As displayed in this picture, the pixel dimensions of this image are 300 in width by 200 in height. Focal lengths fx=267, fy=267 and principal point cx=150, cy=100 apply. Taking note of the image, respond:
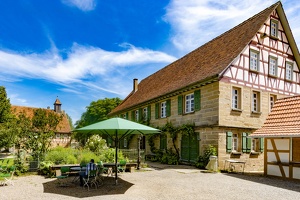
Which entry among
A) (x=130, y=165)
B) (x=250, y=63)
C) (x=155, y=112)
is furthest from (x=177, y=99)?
(x=130, y=165)

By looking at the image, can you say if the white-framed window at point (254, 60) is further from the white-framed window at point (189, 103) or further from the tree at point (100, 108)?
the tree at point (100, 108)

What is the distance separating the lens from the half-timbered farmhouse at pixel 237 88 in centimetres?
1605

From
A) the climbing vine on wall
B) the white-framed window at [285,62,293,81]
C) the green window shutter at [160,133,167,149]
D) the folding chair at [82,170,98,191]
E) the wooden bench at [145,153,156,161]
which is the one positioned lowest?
the wooden bench at [145,153,156,161]

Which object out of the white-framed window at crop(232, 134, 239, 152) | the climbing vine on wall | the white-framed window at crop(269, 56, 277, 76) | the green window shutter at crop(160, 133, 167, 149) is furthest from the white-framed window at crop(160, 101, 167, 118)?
the white-framed window at crop(269, 56, 277, 76)

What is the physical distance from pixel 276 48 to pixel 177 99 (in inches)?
307

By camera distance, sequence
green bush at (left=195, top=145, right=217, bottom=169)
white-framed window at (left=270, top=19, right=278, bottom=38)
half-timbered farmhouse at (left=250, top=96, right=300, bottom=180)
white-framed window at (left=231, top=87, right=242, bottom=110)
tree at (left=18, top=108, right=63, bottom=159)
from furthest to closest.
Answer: white-framed window at (left=270, top=19, right=278, bottom=38) < white-framed window at (left=231, top=87, right=242, bottom=110) < green bush at (left=195, top=145, right=217, bottom=169) < tree at (left=18, top=108, right=63, bottom=159) < half-timbered farmhouse at (left=250, top=96, right=300, bottom=180)

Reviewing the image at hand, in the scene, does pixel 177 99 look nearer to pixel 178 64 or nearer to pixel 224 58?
pixel 224 58

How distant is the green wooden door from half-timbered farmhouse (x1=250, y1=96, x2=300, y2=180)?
444cm

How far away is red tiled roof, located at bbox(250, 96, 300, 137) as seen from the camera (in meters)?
12.5

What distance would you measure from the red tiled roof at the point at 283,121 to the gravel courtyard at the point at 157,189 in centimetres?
236

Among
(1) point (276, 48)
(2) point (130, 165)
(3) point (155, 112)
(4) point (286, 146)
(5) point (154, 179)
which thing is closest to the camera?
(5) point (154, 179)

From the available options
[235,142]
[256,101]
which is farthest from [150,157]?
[256,101]

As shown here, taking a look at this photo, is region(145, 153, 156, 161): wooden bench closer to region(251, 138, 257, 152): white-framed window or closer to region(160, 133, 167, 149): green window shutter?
region(160, 133, 167, 149): green window shutter

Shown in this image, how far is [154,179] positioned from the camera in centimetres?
1177
